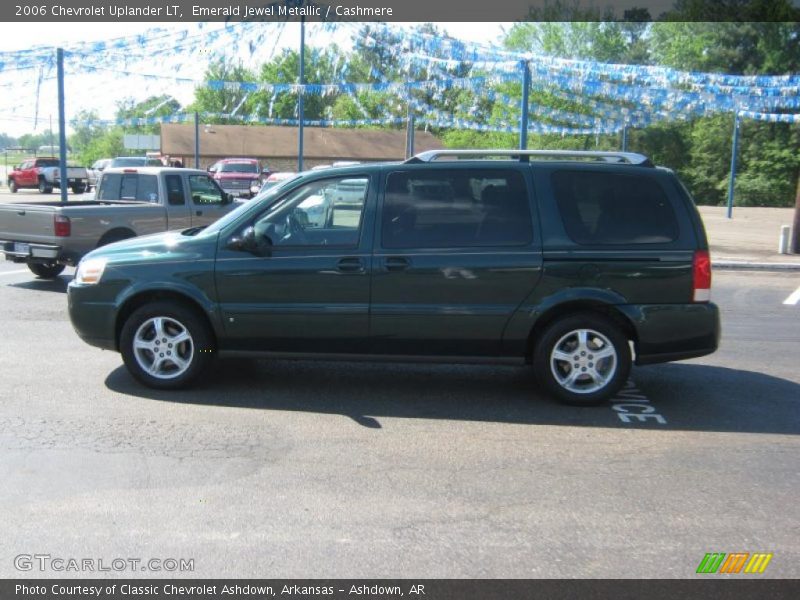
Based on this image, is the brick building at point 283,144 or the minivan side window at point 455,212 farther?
the brick building at point 283,144

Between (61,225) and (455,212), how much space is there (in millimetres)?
7241

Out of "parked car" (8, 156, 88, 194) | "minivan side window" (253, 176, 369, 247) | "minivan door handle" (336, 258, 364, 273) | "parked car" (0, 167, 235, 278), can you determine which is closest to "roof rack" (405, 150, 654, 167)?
"minivan side window" (253, 176, 369, 247)

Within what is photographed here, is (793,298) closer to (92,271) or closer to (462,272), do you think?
(462,272)

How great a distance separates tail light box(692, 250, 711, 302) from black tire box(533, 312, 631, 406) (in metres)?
0.65

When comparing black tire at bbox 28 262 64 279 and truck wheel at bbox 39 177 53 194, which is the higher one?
truck wheel at bbox 39 177 53 194

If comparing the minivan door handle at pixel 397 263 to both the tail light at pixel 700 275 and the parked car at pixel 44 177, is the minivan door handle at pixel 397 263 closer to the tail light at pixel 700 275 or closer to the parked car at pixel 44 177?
the tail light at pixel 700 275

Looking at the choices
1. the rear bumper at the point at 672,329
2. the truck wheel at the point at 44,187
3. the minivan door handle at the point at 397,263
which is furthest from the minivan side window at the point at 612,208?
the truck wheel at the point at 44,187

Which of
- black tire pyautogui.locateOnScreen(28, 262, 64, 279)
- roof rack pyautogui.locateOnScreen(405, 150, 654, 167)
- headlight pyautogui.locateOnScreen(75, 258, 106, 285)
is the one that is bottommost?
black tire pyautogui.locateOnScreen(28, 262, 64, 279)

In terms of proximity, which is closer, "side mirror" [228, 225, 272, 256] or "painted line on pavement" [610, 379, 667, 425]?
"painted line on pavement" [610, 379, 667, 425]

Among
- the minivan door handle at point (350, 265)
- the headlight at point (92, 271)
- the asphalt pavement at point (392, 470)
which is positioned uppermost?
the minivan door handle at point (350, 265)

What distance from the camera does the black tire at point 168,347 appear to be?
6473 millimetres

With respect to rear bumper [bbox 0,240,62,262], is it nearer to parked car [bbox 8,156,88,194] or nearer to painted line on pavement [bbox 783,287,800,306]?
painted line on pavement [bbox 783,287,800,306]

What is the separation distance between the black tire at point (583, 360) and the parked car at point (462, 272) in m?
0.01

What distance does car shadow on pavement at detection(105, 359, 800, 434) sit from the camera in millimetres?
6133
